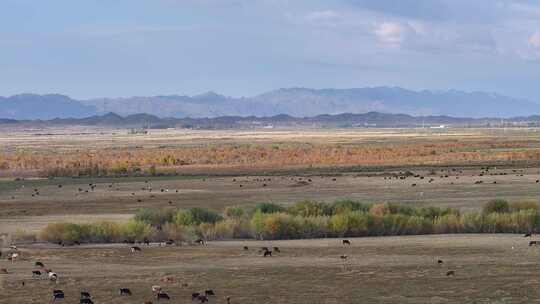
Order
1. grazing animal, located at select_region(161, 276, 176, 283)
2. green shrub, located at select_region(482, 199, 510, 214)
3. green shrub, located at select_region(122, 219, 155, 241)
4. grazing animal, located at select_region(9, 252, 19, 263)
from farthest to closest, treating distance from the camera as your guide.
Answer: green shrub, located at select_region(482, 199, 510, 214) → green shrub, located at select_region(122, 219, 155, 241) → grazing animal, located at select_region(9, 252, 19, 263) → grazing animal, located at select_region(161, 276, 176, 283)

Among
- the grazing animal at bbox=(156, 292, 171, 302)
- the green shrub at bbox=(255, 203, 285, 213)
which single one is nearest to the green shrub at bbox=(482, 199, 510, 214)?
the green shrub at bbox=(255, 203, 285, 213)

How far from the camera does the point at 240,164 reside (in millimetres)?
95438

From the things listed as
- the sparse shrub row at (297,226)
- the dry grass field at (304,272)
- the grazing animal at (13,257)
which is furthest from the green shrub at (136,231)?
the grazing animal at (13,257)

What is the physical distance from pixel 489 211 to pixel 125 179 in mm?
38049

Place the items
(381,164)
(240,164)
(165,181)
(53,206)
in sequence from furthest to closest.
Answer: (240,164) < (381,164) < (165,181) < (53,206)

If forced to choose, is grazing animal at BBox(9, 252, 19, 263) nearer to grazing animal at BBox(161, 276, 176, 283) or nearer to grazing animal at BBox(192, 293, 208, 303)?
grazing animal at BBox(161, 276, 176, 283)

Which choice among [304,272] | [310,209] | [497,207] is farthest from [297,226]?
[304,272]

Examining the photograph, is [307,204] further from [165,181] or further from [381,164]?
[381,164]

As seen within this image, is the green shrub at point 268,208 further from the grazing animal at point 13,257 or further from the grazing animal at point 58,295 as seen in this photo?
the grazing animal at point 58,295

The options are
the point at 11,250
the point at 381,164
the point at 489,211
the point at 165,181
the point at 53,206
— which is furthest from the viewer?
the point at 381,164

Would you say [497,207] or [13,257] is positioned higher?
[497,207]

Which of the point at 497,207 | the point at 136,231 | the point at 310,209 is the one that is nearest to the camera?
the point at 136,231

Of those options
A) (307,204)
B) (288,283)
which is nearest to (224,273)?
(288,283)

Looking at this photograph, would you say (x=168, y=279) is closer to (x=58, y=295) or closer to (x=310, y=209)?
(x=58, y=295)
